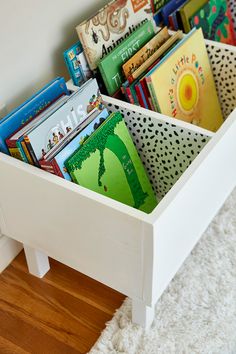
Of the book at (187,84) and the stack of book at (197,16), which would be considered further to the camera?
the stack of book at (197,16)

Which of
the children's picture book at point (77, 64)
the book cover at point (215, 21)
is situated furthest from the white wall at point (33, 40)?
the book cover at point (215, 21)

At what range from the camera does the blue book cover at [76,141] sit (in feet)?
3.66

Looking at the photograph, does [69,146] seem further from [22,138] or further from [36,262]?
[36,262]

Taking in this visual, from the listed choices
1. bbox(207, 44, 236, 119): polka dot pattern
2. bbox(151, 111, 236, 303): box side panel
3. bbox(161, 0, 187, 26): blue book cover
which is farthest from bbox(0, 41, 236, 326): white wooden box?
bbox(161, 0, 187, 26): blue book cover

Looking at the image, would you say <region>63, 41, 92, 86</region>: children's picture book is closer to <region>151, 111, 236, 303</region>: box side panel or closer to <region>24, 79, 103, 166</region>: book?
<region>24, 79, 103, 166</region>: book

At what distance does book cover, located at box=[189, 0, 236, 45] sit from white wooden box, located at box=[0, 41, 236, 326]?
16.7 inches

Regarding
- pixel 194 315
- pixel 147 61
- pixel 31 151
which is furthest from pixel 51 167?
pixel 194 315

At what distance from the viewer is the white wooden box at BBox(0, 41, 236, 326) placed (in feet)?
3.40

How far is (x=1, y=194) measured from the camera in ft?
4.04

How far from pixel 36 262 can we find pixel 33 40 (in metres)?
0.56

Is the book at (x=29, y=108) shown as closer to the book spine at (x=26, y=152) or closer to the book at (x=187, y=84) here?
the book spine at (x=26, y=152)

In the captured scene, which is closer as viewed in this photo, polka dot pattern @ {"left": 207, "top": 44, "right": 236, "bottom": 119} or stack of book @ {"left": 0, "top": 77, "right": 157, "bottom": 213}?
stack of book @ {"left": 0, "top": 77, "right": 157, "bottom": 213}

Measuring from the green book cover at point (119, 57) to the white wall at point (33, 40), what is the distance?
137 mm

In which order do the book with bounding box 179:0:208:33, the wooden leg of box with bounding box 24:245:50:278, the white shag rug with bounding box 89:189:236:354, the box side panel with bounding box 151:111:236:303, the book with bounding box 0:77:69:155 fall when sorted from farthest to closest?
1. the book with bounding box 179:0:208:33
2. the wooden leg of box with bounding box 24:245:50:278
3. the white shag rug with bounding box 89:189:236:354
4. the book with bounding box 0:77:69:155
5. the box side panel with bounding box 151:111:236:303
